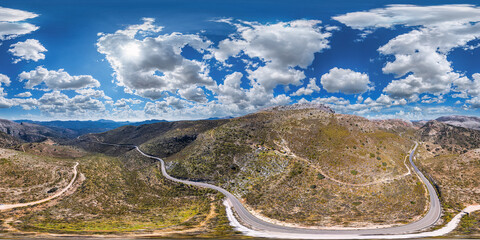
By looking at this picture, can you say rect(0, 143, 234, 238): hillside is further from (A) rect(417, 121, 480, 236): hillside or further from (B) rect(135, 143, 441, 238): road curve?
(A) rect(417, 121, 480, 236): hillside

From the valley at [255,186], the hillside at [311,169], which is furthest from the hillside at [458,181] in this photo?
the hillside at [311,169]

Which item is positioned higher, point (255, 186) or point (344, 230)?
point (255, 186)

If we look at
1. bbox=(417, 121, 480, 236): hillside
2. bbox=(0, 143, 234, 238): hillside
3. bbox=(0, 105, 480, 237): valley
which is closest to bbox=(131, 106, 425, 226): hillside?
bbox=(0, 105, 480, 237): valley

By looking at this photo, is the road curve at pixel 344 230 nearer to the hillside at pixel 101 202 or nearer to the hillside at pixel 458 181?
the hillside at pixel 458 181

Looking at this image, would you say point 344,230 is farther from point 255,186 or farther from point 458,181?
point 458,181

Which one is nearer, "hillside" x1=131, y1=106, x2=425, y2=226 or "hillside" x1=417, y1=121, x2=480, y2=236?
"hillside" x1=417, y1=121, x2=480, y2=236

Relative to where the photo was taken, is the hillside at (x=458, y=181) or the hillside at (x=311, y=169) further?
the hillside at (x=311, y=169)

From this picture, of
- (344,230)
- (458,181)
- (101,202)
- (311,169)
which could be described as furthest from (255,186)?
(458,181)

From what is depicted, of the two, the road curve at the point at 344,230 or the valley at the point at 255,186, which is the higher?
the valley at the point at 255,186

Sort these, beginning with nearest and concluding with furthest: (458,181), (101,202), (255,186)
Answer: (101,202), (458,181), (255,186)

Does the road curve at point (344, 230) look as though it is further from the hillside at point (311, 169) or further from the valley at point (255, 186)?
the hillside at point (311, 169)

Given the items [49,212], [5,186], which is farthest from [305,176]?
[5,186]

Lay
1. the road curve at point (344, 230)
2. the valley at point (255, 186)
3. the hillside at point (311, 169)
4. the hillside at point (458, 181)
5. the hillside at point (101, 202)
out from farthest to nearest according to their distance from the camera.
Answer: the hillside at point (311, 169) → the hillside at point (458, 181) → the valley at point (255, 186) → the hillside at point (101, 202) → the road curve at point (344, 230)

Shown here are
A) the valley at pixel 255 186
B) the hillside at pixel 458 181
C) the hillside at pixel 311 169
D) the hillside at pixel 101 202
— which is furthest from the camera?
the hillside at pixel 311 169
